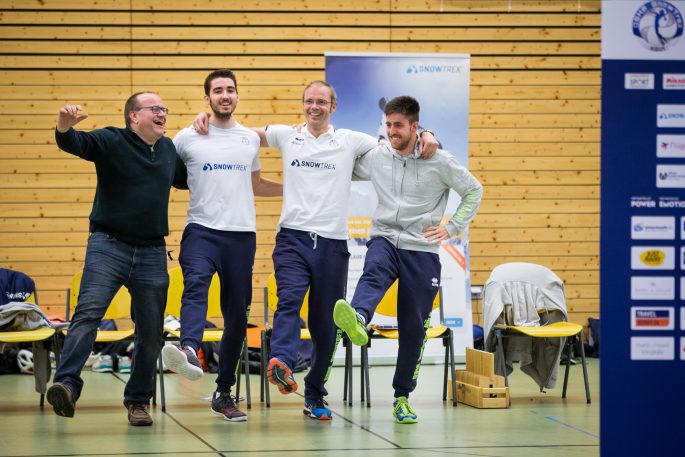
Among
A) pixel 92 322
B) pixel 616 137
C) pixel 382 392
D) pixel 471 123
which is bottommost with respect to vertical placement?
pixel 382 392

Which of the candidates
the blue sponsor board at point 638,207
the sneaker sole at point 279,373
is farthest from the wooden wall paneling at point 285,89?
the blue sponsor board at point 638,207

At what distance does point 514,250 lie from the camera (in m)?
10.3

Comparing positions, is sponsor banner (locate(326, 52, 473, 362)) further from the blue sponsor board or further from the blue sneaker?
the blue sponsor board

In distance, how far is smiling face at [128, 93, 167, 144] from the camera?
18.1ft

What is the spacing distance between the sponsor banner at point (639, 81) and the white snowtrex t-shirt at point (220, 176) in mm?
2955

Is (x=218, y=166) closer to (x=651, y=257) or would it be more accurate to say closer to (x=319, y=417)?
(x=319, y=417)

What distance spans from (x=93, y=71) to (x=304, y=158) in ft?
16.0

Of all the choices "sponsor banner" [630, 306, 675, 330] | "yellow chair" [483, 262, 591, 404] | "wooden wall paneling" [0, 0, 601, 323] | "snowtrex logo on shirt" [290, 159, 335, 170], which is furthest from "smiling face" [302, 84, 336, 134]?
"wooden wall paneling" [0, 0, 601, 323]

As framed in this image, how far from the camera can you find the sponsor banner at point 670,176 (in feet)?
10.8

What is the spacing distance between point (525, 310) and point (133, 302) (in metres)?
3.06

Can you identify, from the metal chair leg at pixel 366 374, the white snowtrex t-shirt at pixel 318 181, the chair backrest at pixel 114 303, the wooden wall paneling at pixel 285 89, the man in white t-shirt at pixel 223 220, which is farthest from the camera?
the wooden wall paneling at pixel 285 89

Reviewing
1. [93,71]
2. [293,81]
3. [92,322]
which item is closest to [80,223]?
[93,71]

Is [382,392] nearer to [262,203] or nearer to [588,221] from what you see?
[262,203]

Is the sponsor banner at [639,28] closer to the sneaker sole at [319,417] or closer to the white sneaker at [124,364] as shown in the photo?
the sneaker sole at [319,417]
